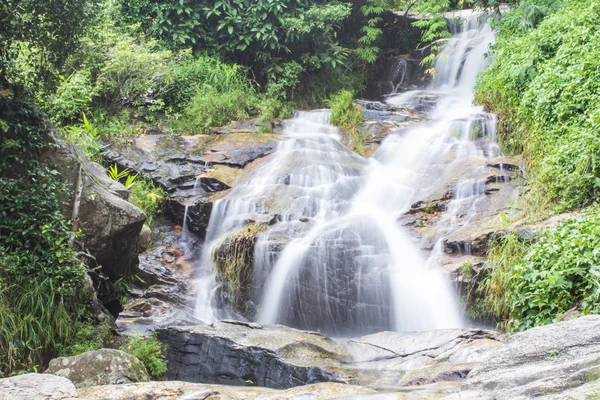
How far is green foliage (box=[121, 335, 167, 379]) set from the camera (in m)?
6.45

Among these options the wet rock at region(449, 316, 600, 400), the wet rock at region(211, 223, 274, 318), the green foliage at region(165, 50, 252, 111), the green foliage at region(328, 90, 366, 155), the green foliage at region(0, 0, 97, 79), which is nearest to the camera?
the wet rock at region(449, 316, 600, 400)

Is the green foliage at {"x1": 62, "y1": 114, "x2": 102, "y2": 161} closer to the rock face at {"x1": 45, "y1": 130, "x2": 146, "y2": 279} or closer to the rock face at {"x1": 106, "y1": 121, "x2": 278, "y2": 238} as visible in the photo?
the rock face at {"x1": 106, "y1": 121, "x2": 278, "y2": 238}

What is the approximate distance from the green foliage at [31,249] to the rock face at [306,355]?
133 centimetres

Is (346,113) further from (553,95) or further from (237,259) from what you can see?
(237,259)

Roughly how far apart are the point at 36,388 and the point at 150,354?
248 centimetres

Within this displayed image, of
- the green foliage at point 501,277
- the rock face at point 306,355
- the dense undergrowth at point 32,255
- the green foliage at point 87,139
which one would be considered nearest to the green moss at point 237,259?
the rock face at point 306,355

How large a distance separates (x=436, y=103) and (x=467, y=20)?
4984 mm

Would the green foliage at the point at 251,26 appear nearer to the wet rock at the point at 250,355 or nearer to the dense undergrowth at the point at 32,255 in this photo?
the dense undergrowth at the point at 32,255

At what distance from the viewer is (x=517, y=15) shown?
13.2 m

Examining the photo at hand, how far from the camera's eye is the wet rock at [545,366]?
2518mm

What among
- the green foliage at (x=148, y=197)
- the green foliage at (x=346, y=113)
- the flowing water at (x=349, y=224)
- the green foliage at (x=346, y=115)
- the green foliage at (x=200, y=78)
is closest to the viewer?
the flowing water at (x=349, y=224)

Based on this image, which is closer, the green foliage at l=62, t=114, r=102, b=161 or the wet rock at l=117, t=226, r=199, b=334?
the wet rock at l=117, t=226, r=199, b=334

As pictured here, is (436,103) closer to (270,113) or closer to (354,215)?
(270,113)

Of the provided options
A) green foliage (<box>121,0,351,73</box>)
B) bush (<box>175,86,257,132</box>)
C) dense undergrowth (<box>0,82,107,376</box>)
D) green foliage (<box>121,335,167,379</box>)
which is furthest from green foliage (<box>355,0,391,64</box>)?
green foliage (<box>121,335,167,379</box>)
